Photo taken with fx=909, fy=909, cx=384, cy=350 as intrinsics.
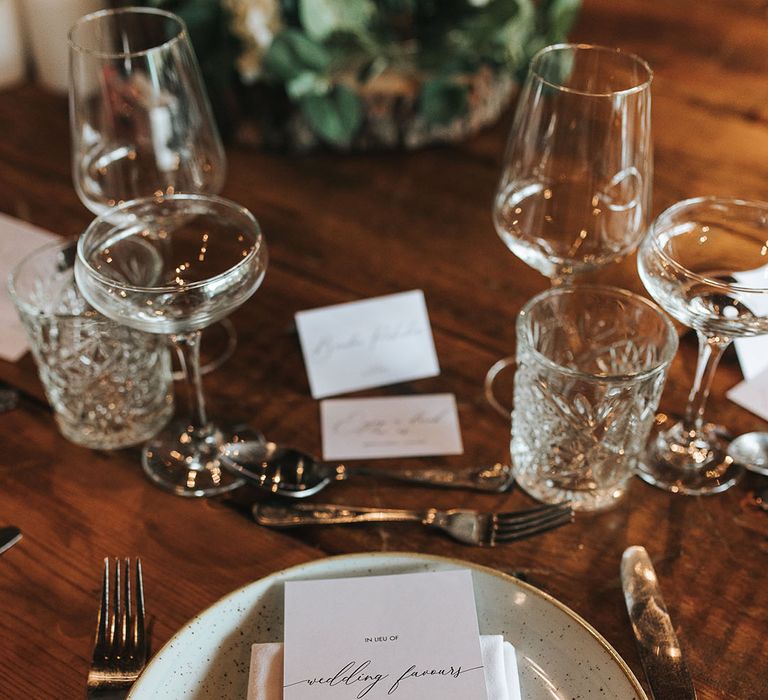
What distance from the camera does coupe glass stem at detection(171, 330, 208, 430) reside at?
2.57 ft

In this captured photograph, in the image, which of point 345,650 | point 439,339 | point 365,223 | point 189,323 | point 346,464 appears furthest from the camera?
point 365,223

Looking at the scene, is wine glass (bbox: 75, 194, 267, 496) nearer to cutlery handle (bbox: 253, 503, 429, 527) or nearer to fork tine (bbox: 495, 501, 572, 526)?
cutlery handle (bbox: 253, 503, 429, 527)

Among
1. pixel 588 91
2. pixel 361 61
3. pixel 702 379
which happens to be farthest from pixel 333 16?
pixel 702 379

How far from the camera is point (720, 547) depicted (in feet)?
2.52

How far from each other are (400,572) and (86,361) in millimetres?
349

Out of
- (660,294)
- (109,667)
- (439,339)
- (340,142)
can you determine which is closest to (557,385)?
(660,294)

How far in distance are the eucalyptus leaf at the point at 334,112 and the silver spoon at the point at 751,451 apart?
645 millimetres

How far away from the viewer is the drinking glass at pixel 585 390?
736 mm

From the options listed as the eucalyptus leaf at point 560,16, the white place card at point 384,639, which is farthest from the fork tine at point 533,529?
the eucalyptus leaf at point 560,16

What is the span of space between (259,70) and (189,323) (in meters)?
0.59

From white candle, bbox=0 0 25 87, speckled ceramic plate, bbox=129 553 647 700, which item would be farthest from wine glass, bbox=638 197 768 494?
white candle, bbox=0 0 25 87

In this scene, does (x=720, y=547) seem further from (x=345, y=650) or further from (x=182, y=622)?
(x=182, y=622)

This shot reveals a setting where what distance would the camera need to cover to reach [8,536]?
29.9 inches

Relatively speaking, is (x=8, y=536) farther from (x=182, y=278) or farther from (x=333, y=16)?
(x=333, y=16)
